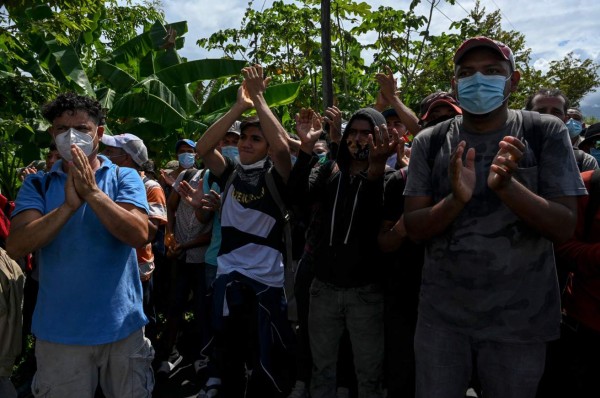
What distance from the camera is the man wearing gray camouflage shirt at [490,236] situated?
2134 mm

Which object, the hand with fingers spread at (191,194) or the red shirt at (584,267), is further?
the hand with fingers spread at (191,194)

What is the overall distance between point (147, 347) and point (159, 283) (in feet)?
8.17

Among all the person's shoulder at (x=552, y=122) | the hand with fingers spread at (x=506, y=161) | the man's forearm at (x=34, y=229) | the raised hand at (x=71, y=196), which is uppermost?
the person's shoulder at (x=552, y=122)

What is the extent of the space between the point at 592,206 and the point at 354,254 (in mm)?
1414

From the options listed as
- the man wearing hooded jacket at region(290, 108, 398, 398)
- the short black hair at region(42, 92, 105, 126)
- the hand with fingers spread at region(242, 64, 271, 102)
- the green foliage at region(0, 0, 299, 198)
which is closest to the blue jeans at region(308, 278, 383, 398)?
the man wearing hooded jacket at region(290, 108, 398, 398)

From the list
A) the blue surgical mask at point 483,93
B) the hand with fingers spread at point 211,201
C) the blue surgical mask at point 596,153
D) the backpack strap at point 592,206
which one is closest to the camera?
the blue surgical mask at point 483,93

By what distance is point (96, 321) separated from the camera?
8.52 feet

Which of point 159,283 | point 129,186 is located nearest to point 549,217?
point 129,186

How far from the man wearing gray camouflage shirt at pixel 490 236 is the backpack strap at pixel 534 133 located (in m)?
0.01

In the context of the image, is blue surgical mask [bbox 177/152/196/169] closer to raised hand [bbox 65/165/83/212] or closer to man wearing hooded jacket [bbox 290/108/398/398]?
man wearing hooded jacket [bbox 290/108/398/398]

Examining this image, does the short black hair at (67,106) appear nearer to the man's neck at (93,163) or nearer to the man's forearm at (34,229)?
the man's neck at (93,163)

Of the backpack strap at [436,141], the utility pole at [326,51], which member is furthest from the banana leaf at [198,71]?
the backpack strap at [436,141]

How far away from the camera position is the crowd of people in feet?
7.21

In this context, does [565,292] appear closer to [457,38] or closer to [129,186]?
[129,186]
